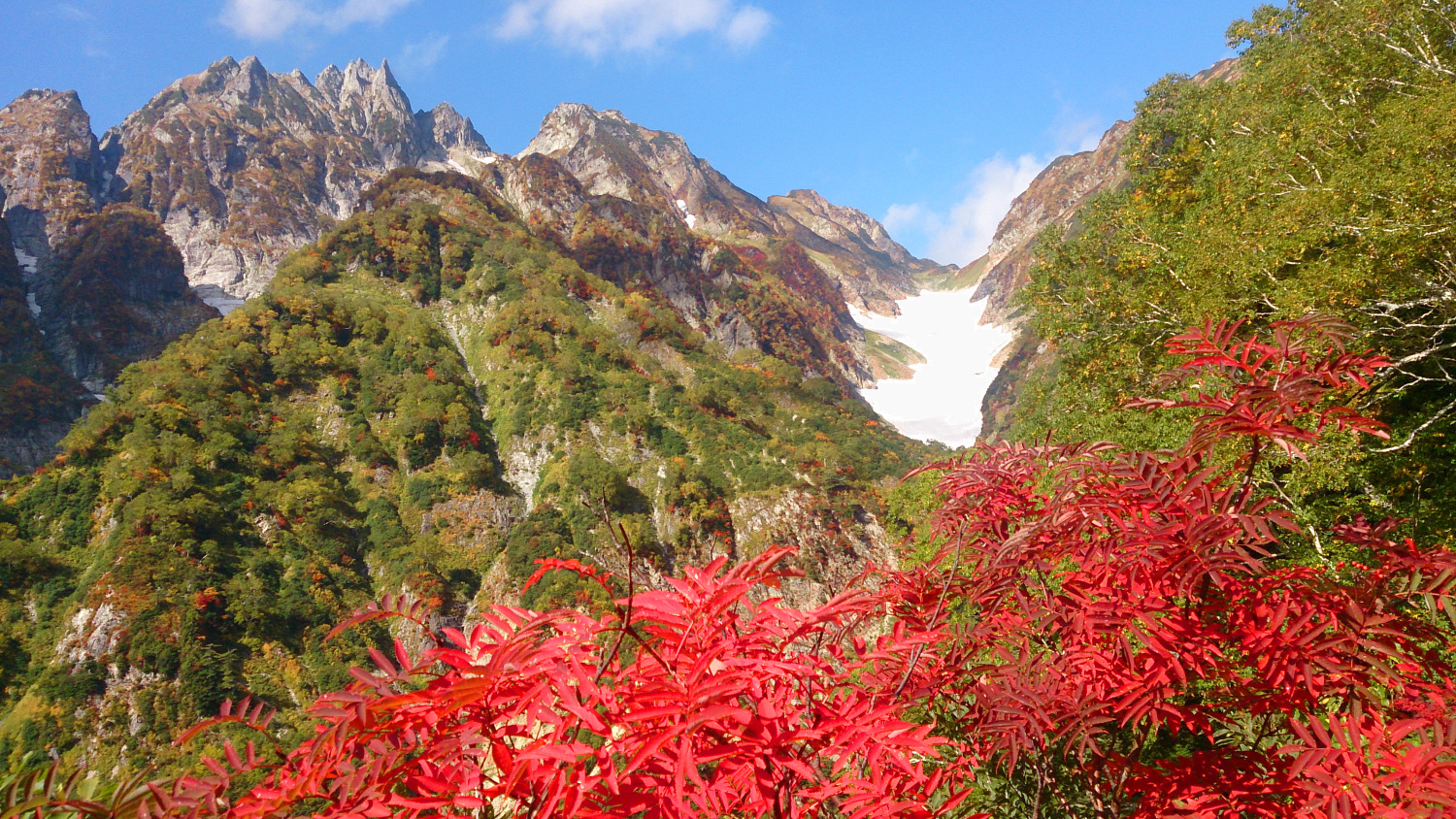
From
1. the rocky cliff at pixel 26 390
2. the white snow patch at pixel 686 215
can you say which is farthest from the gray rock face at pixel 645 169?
the rocky cliff at pixel 26 390

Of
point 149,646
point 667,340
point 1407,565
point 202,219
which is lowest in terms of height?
point 149,646

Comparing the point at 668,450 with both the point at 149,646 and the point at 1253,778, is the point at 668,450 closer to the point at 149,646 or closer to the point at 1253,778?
the point at 149,646

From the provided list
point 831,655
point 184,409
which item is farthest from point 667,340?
point 831,655

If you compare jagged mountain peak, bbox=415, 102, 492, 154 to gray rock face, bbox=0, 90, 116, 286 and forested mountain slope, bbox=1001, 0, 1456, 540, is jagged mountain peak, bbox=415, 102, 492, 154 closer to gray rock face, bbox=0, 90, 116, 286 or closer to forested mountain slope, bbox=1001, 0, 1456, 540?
gray rock face, bbox=0, 90, 116, 286

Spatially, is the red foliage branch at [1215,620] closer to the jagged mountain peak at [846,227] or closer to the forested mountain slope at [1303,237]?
the forested mountain slope at [1303,237]

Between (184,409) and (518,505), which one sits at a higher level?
(184,409)

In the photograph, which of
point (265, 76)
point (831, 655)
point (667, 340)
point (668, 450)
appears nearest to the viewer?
point (831, 655)

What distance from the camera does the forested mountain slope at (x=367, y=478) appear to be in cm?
1623

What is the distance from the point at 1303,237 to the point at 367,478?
28.1 m

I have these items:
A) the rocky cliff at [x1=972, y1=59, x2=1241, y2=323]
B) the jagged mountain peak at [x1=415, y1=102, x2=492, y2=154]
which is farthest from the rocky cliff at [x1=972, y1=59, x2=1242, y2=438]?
the jagged mountain peak at [x1=415, y1=102, x2=492, y2=154]

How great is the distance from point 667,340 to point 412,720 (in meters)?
33.8

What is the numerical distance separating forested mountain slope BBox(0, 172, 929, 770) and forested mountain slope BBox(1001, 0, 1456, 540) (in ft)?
31.2

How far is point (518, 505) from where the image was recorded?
79.7 feet

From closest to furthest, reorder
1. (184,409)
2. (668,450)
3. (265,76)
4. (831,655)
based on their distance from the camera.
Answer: (831,655) < (184,409) < (668,450) < (265,76)
